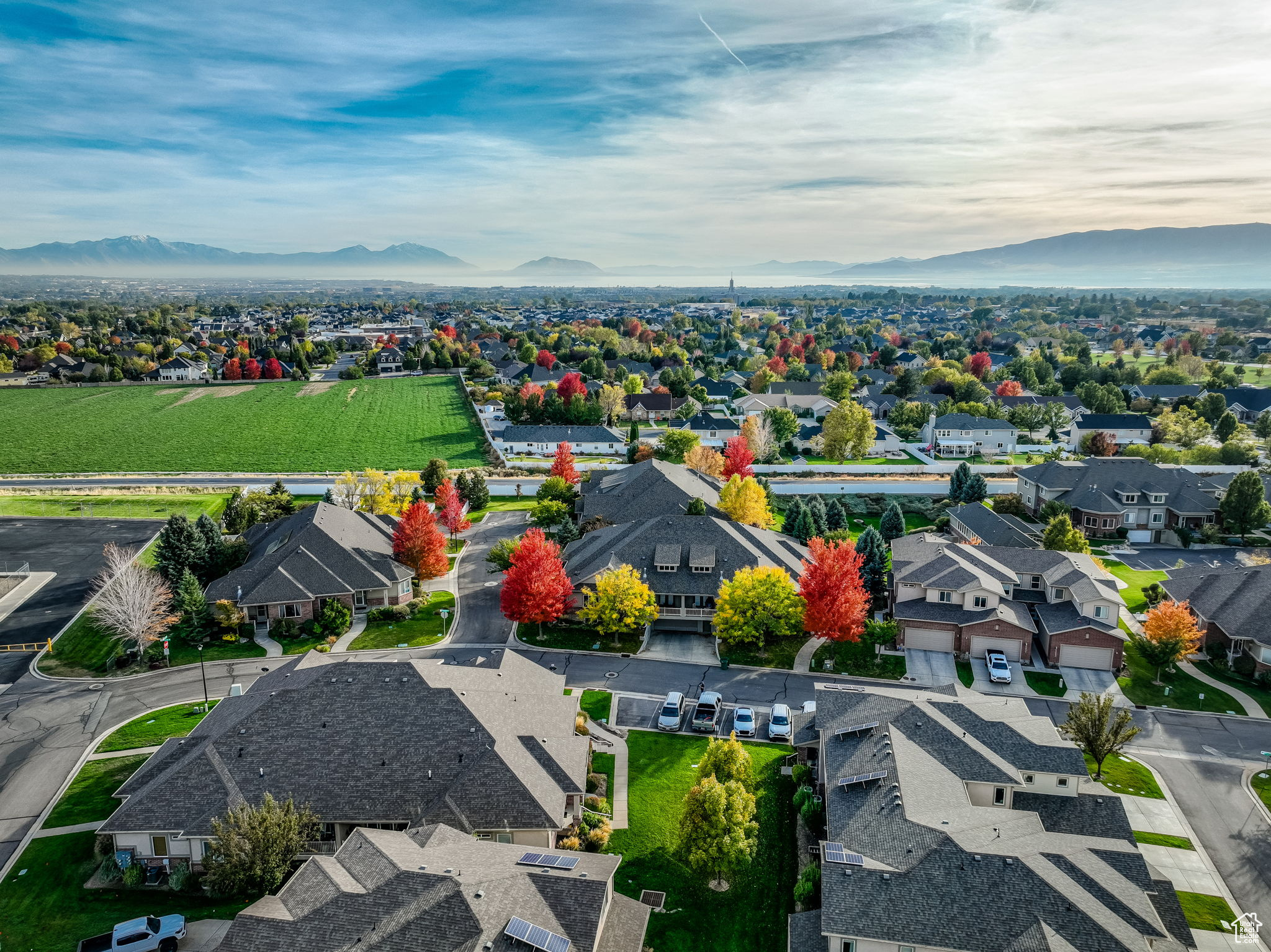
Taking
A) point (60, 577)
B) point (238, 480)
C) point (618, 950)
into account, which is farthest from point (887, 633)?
point (238, 480)

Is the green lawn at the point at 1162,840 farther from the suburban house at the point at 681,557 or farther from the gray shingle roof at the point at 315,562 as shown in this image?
the gray shingle roof at the point at 315,562

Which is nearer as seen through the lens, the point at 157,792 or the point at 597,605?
the point at 157,792

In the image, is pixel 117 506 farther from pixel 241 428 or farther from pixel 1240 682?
pixel 1240 682

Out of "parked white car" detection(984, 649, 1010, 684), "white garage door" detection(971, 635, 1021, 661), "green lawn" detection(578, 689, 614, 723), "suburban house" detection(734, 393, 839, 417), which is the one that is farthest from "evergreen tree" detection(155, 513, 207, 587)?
"suburban house" detection(734, 393, 839, 417)

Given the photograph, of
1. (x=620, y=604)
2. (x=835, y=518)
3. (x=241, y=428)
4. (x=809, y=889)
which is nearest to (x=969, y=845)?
(x=809, y=889)

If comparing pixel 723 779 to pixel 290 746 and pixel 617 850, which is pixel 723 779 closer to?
pixel 617 850
